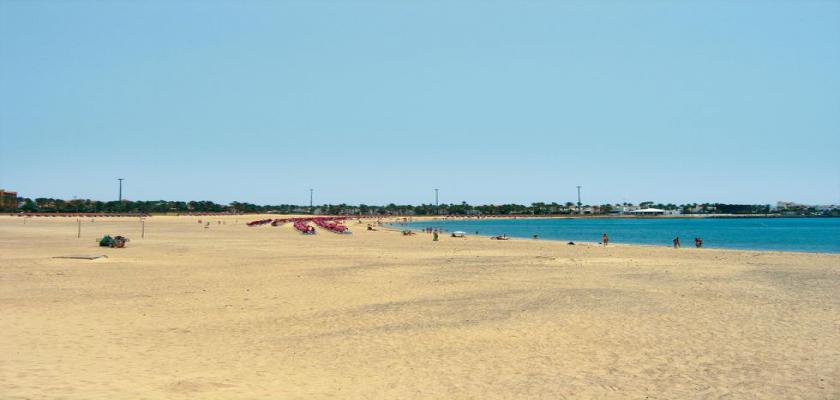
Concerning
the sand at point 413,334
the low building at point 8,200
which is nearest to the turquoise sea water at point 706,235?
the sand at point 413,334

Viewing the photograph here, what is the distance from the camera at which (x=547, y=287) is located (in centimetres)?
1877

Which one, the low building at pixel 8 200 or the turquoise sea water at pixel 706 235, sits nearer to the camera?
the turquoise sea water at pixel 706 235

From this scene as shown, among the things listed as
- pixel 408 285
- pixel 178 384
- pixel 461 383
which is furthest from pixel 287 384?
pixel 408 285

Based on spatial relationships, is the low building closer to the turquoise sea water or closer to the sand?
the turquoise sea water

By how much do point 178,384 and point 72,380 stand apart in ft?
4.54

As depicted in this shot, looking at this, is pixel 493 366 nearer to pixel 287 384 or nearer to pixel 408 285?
pixel 287 384

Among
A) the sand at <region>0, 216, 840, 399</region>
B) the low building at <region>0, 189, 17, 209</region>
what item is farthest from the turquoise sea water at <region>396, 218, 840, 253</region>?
the low building at <region>0, 189, 17, 209</region>

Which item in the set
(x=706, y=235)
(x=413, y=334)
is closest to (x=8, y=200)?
(x=706, y=235)

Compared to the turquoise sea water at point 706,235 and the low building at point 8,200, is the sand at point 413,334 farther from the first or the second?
Result: the low building at point 8,200

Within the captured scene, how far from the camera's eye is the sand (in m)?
8.39

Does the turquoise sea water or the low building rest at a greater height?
the low building

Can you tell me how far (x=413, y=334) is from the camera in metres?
11.9

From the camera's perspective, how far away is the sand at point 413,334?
8.39 m

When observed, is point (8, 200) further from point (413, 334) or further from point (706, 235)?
point (413, 334)
